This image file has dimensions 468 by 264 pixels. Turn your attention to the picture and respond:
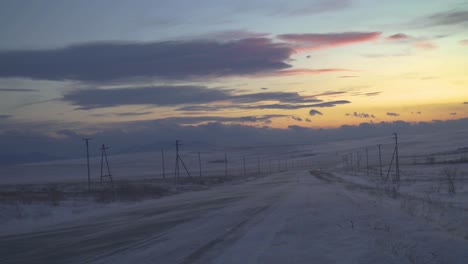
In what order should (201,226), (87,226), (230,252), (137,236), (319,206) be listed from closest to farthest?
1. (230,252)
2. (137,236)
3. (201,226)
4. (87,226)
5. (319,206)

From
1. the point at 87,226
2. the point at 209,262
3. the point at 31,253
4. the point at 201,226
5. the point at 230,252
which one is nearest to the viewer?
the point at 209,262

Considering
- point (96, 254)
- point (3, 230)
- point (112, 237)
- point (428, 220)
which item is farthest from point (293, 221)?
point (3, 230)

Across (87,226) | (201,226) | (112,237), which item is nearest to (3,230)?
(87,226)

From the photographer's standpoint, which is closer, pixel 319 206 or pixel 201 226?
pixel 201 226

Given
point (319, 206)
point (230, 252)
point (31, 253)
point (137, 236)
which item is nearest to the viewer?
point (230, 252)

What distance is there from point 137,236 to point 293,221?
5.53 m

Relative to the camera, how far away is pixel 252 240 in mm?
15102

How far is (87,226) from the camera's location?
21922mm

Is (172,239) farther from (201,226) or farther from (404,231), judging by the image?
(404,231)

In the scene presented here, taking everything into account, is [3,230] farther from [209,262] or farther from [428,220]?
[428,220]

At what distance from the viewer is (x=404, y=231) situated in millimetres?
15648

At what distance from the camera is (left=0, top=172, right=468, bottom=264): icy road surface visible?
12.5m

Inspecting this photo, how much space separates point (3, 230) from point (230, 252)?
1284cm

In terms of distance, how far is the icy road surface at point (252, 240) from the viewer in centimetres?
1248
